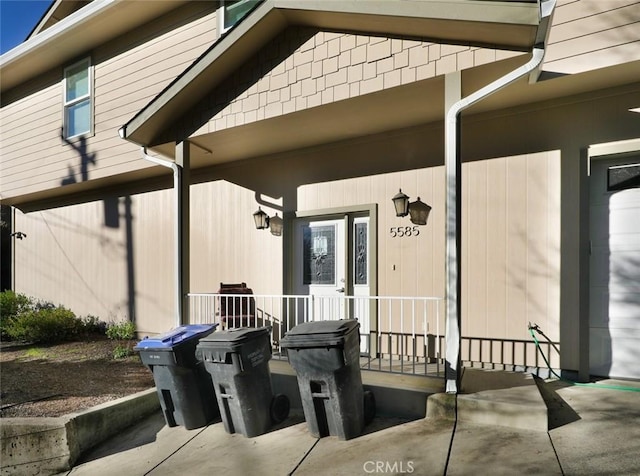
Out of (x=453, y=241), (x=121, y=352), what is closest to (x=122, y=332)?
(x=121, y=352)

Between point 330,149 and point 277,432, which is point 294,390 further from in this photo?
point 330,149

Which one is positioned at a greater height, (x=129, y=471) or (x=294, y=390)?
(x=294, y=390)

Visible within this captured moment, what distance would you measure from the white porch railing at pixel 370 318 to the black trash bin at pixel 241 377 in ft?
3.00

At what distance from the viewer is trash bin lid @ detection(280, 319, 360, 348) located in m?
3.29

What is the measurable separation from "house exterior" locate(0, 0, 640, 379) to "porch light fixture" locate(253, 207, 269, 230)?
14cm

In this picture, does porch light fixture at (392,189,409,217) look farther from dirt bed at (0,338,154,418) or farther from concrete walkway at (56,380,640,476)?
dirt bed at (0,338,154,418)

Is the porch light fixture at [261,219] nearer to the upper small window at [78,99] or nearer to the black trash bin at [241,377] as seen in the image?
the black trash bin at [241,377]

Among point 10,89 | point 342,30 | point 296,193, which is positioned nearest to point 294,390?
point 296,193

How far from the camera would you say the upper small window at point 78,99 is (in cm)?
834

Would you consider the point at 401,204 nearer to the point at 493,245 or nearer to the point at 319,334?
the point at 493,245

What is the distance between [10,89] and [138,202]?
16.7 feet

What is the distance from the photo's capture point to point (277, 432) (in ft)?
12.2

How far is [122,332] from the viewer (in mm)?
7781

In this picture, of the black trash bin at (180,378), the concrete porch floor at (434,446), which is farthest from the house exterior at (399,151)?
the black trash bin at (180,378)
